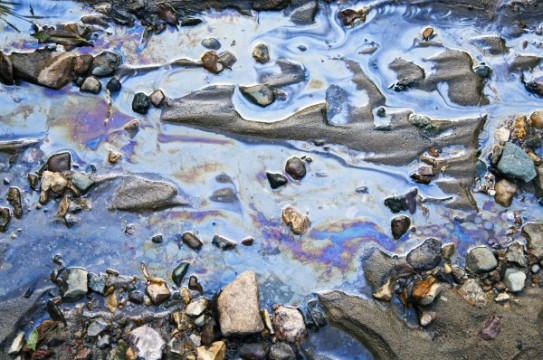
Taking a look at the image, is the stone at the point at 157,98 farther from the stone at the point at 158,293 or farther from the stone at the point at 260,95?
the stone at the point at 158,293

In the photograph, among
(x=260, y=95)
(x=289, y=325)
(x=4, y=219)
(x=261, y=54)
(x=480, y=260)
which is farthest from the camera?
(x=261, y=54)

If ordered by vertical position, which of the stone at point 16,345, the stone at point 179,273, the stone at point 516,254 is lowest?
the stone at point 16,345

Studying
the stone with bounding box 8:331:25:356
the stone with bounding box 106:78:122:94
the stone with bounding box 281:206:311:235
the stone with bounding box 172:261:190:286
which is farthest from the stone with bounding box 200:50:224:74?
the stone with bounding box 8:331:25:356

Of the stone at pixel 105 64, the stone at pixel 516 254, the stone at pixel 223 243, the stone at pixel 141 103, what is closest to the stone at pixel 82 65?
the stone at pixel 105 64

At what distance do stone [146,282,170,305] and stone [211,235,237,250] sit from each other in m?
0.37

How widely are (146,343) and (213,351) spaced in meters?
0.36

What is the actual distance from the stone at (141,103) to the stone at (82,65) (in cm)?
36

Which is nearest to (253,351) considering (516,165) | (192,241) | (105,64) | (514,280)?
(192,241)

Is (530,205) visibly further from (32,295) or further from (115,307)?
(32,295)

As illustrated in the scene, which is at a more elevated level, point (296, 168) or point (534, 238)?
point (296, 168)

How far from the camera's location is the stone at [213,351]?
3064 millimetres

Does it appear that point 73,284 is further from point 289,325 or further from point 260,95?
point 260,95

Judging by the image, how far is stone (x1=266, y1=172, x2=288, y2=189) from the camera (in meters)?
3.45

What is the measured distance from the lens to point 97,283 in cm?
328
